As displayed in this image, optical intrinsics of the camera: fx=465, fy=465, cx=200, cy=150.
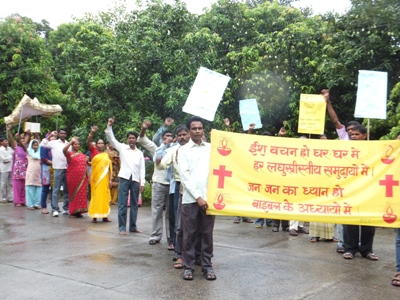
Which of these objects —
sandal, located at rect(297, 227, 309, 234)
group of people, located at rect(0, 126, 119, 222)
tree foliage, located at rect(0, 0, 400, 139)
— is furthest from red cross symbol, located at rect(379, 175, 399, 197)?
tree foliage, located at rect(0, 0, 400, 139)

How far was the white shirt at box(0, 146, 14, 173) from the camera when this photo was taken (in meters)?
12.2

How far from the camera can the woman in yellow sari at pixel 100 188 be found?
29.3 ft

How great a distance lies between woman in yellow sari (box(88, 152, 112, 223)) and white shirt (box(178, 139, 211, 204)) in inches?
166

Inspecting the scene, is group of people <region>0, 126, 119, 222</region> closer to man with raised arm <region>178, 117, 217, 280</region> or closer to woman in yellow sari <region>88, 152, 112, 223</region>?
woman in yellow sari <region>88, 152, 112, 223</region>

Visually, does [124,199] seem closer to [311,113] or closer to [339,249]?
[311,113]

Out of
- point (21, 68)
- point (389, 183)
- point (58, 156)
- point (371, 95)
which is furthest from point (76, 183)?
point (21, 68)

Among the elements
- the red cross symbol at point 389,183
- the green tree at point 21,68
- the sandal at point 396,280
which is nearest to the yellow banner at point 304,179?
the red cross symbol at point 389,183

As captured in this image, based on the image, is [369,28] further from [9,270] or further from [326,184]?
[9,270]

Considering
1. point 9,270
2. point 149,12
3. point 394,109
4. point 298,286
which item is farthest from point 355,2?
point 9,270

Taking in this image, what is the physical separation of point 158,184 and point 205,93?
5.67ft

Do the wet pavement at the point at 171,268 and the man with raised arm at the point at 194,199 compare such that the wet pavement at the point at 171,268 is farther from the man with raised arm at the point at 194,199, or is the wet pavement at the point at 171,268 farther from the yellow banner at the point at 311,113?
the yellow banner at the point at 311,113

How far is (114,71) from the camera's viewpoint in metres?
13.2

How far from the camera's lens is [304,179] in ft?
17.3

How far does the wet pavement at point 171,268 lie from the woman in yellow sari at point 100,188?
2.73 feet
